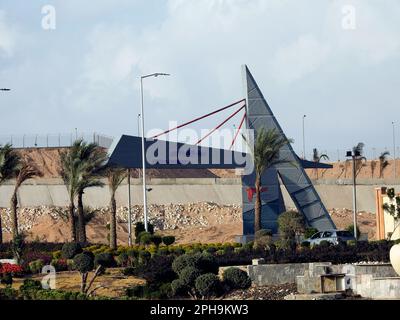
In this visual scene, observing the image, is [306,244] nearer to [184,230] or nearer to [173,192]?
→ [184,230]

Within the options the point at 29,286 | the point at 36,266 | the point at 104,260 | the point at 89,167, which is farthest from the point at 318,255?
the point at 89,167

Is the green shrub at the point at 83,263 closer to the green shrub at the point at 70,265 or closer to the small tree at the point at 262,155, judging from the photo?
the green shrub at the point at 70,265

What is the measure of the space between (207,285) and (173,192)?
233 ft

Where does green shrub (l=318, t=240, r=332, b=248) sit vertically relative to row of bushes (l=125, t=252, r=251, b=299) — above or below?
above

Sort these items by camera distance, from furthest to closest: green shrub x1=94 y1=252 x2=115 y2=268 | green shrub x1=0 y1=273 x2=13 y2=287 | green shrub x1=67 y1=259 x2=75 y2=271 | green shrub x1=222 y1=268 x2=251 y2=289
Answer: green shrub x1=94 y1=252 x2=115 y2=268
green shrub x1=67 y1=259 x2=75 y2=271
green shrub x1=0 y1=273 x2=13 y2=287
green shrub x1=222 y1=268 x2=251 y2=289

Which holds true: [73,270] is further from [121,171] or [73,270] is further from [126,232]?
[126,232]

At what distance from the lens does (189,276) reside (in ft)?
121

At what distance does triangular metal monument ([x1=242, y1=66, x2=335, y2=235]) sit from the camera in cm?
6347

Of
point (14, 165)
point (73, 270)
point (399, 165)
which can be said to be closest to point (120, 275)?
point (73, 270)

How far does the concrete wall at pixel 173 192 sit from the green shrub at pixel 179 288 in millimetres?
69016

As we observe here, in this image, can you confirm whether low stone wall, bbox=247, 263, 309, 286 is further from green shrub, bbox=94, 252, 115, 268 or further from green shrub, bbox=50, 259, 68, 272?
green shrub, bbox=50, 259, 68, 272

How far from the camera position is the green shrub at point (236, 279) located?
37.8 metres

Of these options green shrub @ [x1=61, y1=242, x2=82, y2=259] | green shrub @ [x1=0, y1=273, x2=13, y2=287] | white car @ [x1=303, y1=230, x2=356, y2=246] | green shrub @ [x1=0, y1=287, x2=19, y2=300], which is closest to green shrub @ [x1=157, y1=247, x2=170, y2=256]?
green shrub @ [x1=61, y1=242, x2=82, y2=259]

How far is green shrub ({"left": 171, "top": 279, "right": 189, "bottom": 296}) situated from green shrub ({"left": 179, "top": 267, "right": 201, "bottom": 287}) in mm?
121
